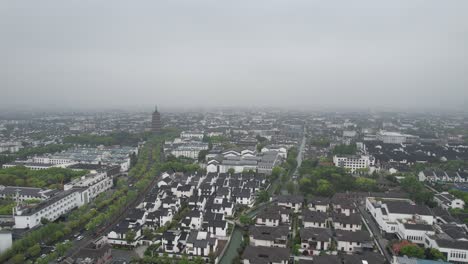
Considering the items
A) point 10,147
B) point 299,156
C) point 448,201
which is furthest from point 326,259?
point 10,147

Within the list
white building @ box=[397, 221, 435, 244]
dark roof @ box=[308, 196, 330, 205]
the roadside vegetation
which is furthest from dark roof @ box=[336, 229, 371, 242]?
the roadside vegetation

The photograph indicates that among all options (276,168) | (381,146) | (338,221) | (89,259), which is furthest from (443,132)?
(89,259)

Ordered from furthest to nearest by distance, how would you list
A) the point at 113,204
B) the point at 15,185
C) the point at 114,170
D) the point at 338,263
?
1. the point at 114,170
2. the point at 15,185
3. the point at 113,204
4. the point at 338,263

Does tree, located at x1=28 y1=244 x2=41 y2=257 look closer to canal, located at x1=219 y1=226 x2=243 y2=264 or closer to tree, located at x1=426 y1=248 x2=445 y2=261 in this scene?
canal, located at x1=219 y1=226 x2=243 y2=264

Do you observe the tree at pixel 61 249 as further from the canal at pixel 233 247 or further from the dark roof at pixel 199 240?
the canal at pixel 233 247

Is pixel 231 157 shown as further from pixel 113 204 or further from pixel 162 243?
pixel 162 243
